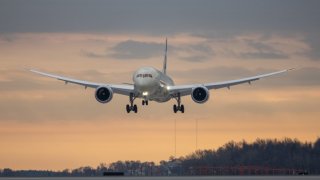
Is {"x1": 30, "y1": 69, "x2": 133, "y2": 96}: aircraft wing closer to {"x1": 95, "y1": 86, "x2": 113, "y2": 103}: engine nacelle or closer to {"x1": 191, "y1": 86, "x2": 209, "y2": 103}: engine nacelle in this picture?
{"x1": 95, "y1": 86, "x2": 113, "y2": 103}: engine nacelle

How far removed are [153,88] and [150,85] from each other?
0.94 m

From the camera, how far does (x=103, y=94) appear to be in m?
146

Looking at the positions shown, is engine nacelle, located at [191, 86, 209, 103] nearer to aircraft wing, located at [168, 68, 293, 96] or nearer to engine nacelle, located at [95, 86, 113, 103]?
aircraft wing, located at [168, 68, 293, 96]

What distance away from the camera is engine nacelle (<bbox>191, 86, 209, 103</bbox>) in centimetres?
14612

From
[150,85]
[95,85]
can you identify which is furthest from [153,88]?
[95,85]

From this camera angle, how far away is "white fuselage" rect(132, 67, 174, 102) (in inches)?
5512

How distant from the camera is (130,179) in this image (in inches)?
4739

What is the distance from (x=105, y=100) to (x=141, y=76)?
833 cm

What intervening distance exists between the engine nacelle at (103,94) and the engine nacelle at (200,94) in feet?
38.4

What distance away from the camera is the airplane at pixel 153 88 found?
141m

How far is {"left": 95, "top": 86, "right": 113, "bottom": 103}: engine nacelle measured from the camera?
146125 mm

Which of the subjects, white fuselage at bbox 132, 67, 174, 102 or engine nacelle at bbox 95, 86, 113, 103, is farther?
engine nacelle at bbox 95, 86, 113, 103

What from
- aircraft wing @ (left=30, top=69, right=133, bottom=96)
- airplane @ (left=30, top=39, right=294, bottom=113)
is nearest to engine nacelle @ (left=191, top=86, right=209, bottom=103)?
airplane @ (left=30, top=39, right=294, bottom=113)

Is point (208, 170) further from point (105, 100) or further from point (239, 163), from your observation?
point (105, 100)
